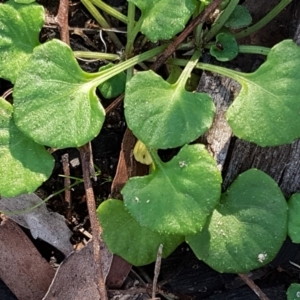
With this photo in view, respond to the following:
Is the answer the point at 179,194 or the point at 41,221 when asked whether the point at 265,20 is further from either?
the point at 41,221

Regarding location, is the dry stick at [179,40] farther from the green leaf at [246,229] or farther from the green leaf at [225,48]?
the green leaf at [246,229]

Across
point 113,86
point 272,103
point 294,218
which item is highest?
point 272,103

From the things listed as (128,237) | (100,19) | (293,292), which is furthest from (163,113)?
(293,292)

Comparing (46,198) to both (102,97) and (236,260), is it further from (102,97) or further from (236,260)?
(236,260)

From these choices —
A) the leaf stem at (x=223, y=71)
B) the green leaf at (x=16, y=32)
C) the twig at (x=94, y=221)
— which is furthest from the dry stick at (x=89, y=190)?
the leaf stem at (x=223, y=71)

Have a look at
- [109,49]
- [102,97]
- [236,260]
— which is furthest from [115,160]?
[236,260]

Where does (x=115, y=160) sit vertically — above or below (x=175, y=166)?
below
